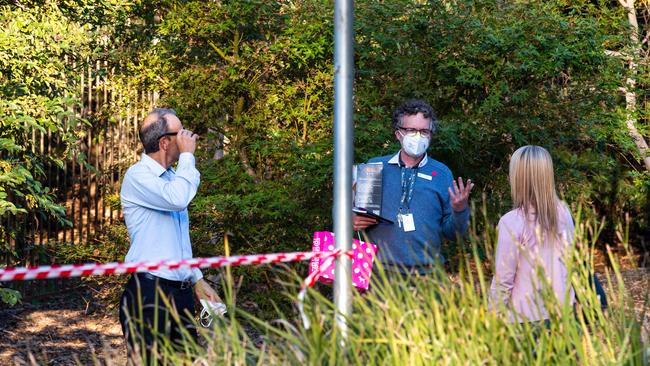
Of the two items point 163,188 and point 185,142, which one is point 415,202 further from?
point 163,188

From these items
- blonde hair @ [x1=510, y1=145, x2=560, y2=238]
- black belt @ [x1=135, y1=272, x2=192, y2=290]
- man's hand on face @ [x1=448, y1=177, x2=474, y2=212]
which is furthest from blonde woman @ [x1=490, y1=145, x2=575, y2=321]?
black belt @ [x1=135, y1=272, x2=192, y2=290]

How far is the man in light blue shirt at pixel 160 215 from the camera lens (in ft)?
15.9

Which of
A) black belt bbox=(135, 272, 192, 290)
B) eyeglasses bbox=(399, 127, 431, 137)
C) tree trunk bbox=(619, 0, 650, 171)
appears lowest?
black belt bbox=(135, 272, 192, 290)

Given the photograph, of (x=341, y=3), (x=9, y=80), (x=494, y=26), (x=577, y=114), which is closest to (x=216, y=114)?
(x=9, y=80)

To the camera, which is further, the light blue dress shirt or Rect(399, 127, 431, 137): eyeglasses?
Rect(399, 127, 431, 137): eyeglasses

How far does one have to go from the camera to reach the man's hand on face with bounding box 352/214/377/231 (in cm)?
537

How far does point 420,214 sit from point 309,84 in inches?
157

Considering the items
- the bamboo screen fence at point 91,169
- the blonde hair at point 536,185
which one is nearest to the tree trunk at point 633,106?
the bamboo screen fence at point 91,169

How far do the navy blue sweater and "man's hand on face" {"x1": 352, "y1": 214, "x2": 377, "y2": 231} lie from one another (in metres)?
0.09

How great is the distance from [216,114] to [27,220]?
8.72ft

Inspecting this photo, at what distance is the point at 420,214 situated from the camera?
5.47 m

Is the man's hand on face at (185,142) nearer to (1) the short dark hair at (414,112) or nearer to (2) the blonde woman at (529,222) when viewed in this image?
(1) the short dark hair at (414,112)

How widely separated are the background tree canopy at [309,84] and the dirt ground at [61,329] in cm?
126

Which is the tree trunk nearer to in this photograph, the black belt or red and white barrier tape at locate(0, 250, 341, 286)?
the black belt
